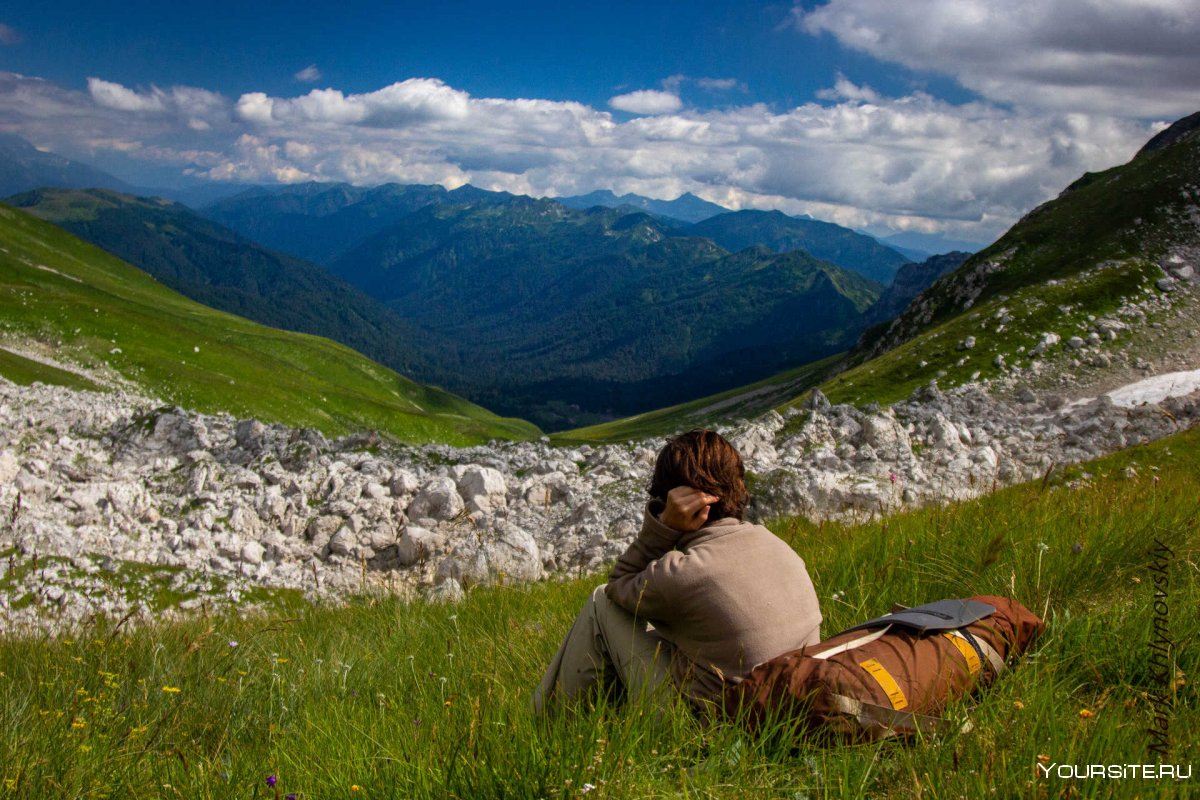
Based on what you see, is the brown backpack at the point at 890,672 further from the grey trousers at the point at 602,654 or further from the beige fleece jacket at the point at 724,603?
the grey trousers at the point at 602,654

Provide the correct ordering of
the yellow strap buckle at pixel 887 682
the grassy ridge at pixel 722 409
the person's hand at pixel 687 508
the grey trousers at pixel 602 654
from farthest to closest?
the grassy ridge at pixel 722 409 → the person's hand at pixel 687 508 → the grey trousers at pixel 602 654 → the yellow strap buckle at pixel 887 682

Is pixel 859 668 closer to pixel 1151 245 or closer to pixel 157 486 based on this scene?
pixel 157 486

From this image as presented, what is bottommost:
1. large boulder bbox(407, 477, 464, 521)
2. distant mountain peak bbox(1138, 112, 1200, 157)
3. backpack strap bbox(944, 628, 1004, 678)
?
large boulder bbox(407, 477, 464, 521)

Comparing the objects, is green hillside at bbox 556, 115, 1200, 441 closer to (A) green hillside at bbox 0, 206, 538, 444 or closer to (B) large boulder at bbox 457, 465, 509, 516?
(B) large boulder at bbox 457, 465, 509, 516

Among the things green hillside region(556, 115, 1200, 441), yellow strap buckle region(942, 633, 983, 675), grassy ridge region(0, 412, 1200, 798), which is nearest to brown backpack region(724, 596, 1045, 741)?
yellow strap buckle region(942, 633, 983, 675)

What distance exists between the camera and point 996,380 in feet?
115

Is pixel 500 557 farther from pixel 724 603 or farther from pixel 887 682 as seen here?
pixel 887 682

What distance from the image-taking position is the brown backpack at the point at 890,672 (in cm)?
340

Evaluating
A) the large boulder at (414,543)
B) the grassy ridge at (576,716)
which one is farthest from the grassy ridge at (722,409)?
the grassy ridge at (576,716)

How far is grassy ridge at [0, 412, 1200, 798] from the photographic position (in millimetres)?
2898

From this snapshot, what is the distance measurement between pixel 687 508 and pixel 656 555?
0.41 metres

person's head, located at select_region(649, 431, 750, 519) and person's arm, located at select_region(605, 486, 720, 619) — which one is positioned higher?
person's head, located at select_region(649, 431, 750, 519)

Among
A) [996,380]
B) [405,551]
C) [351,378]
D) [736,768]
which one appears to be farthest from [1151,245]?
[351,378]

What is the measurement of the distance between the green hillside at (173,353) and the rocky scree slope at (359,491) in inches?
1071
